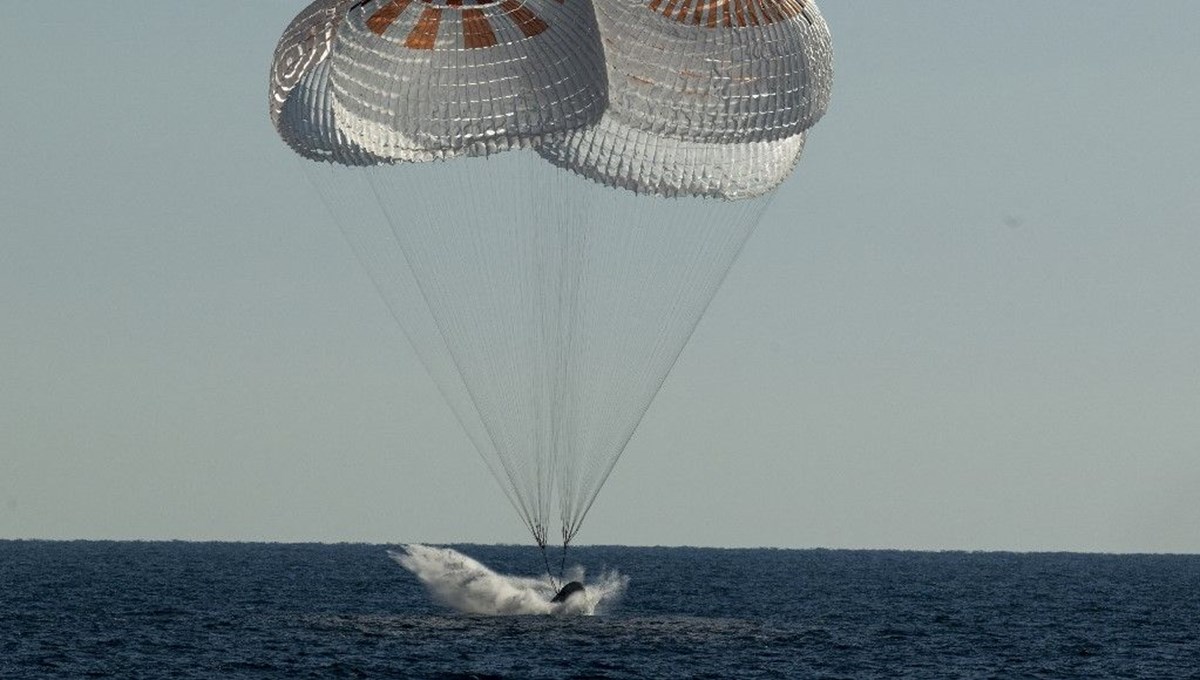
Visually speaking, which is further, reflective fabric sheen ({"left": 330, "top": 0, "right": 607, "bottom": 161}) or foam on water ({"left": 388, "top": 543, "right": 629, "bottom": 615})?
foam on water ({"left": 388, "top": 543, "right": 629, "bottom": 615})

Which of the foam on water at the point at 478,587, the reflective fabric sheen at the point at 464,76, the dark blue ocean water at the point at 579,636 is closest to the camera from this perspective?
the reflective fabric sheen at the point at 464,76

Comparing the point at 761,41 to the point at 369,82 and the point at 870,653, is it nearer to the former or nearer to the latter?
the point at 369,82

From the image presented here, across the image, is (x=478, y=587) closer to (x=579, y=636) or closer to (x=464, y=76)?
(x=579, y=636)

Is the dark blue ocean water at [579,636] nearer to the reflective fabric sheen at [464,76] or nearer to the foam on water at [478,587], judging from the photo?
the foam on water at [478,587]

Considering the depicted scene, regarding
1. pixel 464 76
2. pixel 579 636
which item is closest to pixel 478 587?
pixel 579 636

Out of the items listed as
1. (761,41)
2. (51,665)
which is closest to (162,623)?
(51,665)

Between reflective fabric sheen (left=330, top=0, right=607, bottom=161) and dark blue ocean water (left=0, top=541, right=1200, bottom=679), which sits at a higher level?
reflective fabric sheen (left=330, top=0, right=607, bottom=161)

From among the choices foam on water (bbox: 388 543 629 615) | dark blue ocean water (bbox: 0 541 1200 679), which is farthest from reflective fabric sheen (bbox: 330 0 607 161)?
foam on water (bbox: 388 543 629 615)

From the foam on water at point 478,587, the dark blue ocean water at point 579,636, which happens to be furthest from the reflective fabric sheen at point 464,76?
the foam on water at point 478,587

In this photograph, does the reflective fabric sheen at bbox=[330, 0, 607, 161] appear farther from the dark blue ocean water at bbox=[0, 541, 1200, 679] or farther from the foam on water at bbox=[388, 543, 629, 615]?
the foam on water at bbox=[388, 543, 629, 615]
